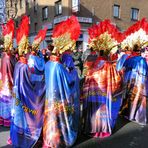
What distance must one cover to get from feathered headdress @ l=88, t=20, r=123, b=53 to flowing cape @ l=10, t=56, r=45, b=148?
1478mm

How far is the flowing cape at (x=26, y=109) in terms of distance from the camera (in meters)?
4.64

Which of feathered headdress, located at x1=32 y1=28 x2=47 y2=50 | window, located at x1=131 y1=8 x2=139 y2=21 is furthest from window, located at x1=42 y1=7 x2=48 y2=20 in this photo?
feathered headdress, located at x1=32 y1=28 x2=47 y2=50

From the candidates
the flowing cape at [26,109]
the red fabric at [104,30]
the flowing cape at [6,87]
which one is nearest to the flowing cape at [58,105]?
the flowing cape at [26,109]

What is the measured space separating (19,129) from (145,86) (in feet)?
10.7

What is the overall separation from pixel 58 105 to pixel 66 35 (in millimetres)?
1130

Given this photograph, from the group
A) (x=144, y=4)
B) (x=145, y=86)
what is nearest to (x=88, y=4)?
(x=144, y=4)

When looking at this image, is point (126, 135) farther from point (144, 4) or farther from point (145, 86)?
point (144, 4)

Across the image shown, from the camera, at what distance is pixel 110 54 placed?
19.3 ft

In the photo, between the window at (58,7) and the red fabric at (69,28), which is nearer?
the red fabric at (69,28)

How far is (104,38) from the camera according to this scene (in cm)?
573

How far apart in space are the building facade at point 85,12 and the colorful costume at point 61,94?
1646 cm

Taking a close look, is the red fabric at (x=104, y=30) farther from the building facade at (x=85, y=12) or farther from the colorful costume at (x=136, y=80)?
the building facade at (x=85, y=12)

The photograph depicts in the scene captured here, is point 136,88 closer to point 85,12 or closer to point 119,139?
point 119,139

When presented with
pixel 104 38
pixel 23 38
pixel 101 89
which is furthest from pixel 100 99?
pixel 23 38
